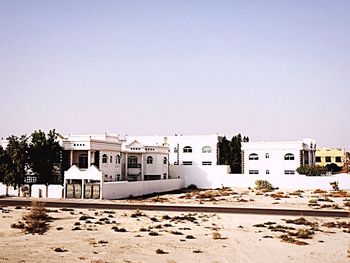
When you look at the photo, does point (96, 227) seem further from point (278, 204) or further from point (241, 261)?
point (278, 204)

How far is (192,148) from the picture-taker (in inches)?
3248

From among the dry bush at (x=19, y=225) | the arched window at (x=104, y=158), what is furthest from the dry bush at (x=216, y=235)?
the arched window at (x=104, y=158)

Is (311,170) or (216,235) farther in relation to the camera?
(311,170)

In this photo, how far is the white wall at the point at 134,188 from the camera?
174 feet

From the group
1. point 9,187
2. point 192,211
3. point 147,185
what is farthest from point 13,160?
point 192,211

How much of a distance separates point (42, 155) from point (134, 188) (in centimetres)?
1233

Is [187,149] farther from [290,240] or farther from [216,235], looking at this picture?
[290,240]

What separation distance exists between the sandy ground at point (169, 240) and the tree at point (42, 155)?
19.0 meters

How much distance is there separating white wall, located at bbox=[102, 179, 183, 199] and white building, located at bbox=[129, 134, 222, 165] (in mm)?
12815

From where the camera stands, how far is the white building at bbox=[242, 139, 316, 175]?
74312mm

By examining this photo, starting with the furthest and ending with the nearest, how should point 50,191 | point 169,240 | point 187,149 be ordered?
1. point 187,149
2. point 50,191
3. point 169,240

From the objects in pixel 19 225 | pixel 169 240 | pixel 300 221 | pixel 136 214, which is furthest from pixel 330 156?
pixel 19 225

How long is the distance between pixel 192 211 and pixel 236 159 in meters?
41.1

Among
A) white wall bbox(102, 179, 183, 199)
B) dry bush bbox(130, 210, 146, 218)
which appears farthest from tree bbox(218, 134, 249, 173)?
dry bush bbox(130, 210, 146, 218)
